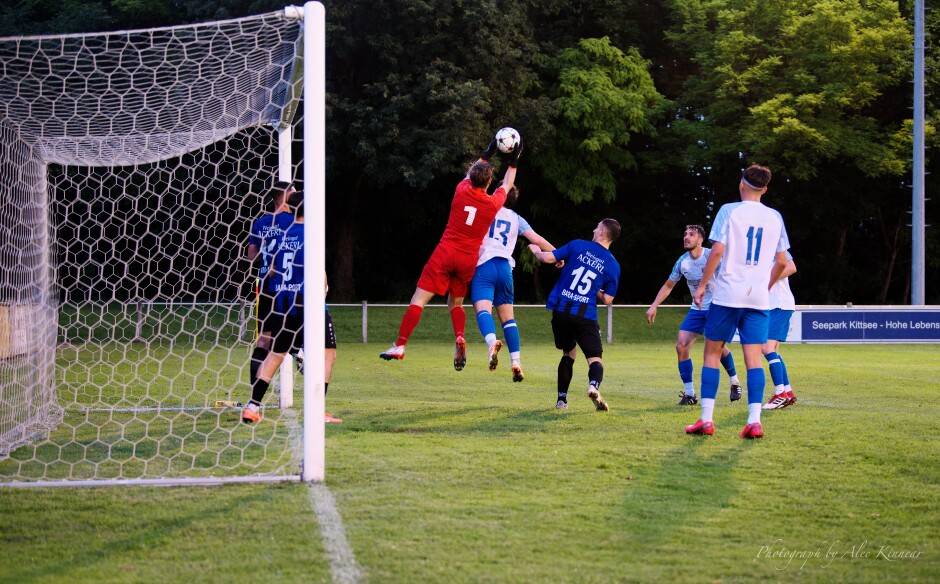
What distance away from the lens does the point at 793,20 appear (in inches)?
1251

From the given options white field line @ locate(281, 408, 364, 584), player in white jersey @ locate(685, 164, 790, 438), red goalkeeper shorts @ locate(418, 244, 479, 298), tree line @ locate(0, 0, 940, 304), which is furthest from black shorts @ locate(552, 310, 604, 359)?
tree line @ locate(0, 0, 940, 304)

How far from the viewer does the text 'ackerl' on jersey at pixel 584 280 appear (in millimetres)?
9117

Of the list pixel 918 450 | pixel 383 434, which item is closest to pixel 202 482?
pixel 383 434

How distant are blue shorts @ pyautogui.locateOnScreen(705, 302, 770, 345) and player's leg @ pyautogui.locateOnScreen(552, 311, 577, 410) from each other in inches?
76.0

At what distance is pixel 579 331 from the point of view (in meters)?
9.12

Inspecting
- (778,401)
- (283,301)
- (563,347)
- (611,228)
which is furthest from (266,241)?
(778,401)

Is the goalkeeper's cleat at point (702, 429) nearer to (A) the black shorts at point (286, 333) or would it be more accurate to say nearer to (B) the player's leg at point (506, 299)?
(B) the player's leg at point (506, 299)

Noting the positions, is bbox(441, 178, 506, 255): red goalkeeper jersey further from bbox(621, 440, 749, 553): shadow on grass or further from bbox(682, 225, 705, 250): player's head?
bbox(621, 440, 749, 553): shadow on grass

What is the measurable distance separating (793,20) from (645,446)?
28.6m

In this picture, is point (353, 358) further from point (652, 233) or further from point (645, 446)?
point (652, 233)

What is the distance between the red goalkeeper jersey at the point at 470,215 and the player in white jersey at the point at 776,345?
3029mm

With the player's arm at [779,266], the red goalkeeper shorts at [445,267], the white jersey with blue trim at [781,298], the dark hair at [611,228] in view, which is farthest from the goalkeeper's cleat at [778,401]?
the red goalkeeper shorts at [445,267]

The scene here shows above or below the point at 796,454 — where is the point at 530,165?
above

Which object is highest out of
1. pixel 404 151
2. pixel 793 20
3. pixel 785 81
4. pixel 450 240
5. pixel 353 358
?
pixel 793 20
